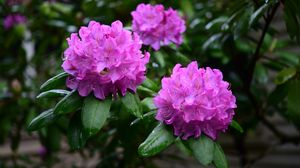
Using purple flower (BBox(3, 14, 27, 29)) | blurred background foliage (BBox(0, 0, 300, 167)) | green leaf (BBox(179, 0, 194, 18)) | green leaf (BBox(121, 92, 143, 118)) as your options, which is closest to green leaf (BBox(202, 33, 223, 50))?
blurred background foliage (BBox(0, 0, 300, 167))

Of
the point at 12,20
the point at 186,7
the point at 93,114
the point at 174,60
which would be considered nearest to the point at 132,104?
the point at 93,114

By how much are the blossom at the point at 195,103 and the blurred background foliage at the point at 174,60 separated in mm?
117

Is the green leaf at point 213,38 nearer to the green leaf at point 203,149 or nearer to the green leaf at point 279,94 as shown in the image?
the green leaf at point 279,94

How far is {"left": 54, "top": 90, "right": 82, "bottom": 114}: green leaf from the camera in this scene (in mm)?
961

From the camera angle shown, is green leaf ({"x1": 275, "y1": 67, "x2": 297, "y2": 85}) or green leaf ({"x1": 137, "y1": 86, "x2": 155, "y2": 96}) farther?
green leaf ({"x1": 275, "y1": 67, "x2": 297, "y2": 85})

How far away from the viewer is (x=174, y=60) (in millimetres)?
1519

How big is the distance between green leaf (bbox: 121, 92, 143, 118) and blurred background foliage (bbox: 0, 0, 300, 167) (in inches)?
2.5

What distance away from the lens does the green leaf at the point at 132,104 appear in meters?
0.96

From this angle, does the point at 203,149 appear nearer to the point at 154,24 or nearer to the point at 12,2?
the point at 154,24

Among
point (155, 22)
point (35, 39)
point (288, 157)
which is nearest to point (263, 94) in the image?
point (288, 157)

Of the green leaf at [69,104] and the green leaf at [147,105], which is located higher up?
the green leaf at [69,104]

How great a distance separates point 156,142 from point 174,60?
25.9 inches

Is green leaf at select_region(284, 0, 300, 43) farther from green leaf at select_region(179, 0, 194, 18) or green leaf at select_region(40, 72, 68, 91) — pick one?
green leaf at select_region(179, 0, 194, 18)

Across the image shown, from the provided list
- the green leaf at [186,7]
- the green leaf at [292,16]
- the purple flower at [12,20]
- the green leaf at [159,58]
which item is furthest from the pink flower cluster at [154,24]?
the purple flower at [12,20]
